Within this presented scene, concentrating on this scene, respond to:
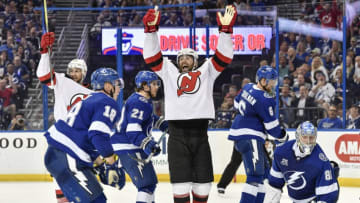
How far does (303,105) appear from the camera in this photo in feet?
31.8


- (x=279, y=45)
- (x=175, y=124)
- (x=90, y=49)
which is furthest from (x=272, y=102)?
(x=90, y=49)

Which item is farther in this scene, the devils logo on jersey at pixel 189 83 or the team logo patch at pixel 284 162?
the devils logo on jersey at pixel 189 83

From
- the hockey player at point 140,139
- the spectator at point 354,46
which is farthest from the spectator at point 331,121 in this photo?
the hockey player at point 140,139

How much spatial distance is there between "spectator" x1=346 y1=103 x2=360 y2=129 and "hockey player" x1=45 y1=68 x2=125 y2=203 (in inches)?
206

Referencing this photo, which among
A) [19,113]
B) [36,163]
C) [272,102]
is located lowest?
[36,163]

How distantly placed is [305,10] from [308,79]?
1016 millimetres

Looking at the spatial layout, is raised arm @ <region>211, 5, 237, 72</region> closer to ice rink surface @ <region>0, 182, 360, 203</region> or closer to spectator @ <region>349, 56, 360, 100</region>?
ice rink surface @ <region>0, 182, 360, 203</region>

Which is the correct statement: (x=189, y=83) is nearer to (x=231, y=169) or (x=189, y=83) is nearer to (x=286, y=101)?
(x=231, y=169)

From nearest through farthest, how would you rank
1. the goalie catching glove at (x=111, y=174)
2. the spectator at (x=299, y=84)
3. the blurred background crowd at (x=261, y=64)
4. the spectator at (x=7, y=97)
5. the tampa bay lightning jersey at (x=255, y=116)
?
the goalie catching glove at (x=111, y=174) → the tampa bay lightning jersey at (x=255, y=116) → the blurred background crowd at (x=261, y=64) → the spectator at (x=299, y=84) → the spectator at (x=7, y=97)

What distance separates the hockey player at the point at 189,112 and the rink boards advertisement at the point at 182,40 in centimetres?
458

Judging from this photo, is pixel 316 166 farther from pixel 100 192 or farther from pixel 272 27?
pixel 272 27

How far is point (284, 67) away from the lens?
9.89 m

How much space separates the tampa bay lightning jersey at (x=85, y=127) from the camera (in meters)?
4.66

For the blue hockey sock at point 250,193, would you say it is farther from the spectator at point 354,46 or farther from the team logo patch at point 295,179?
the spectator at point 354,46
